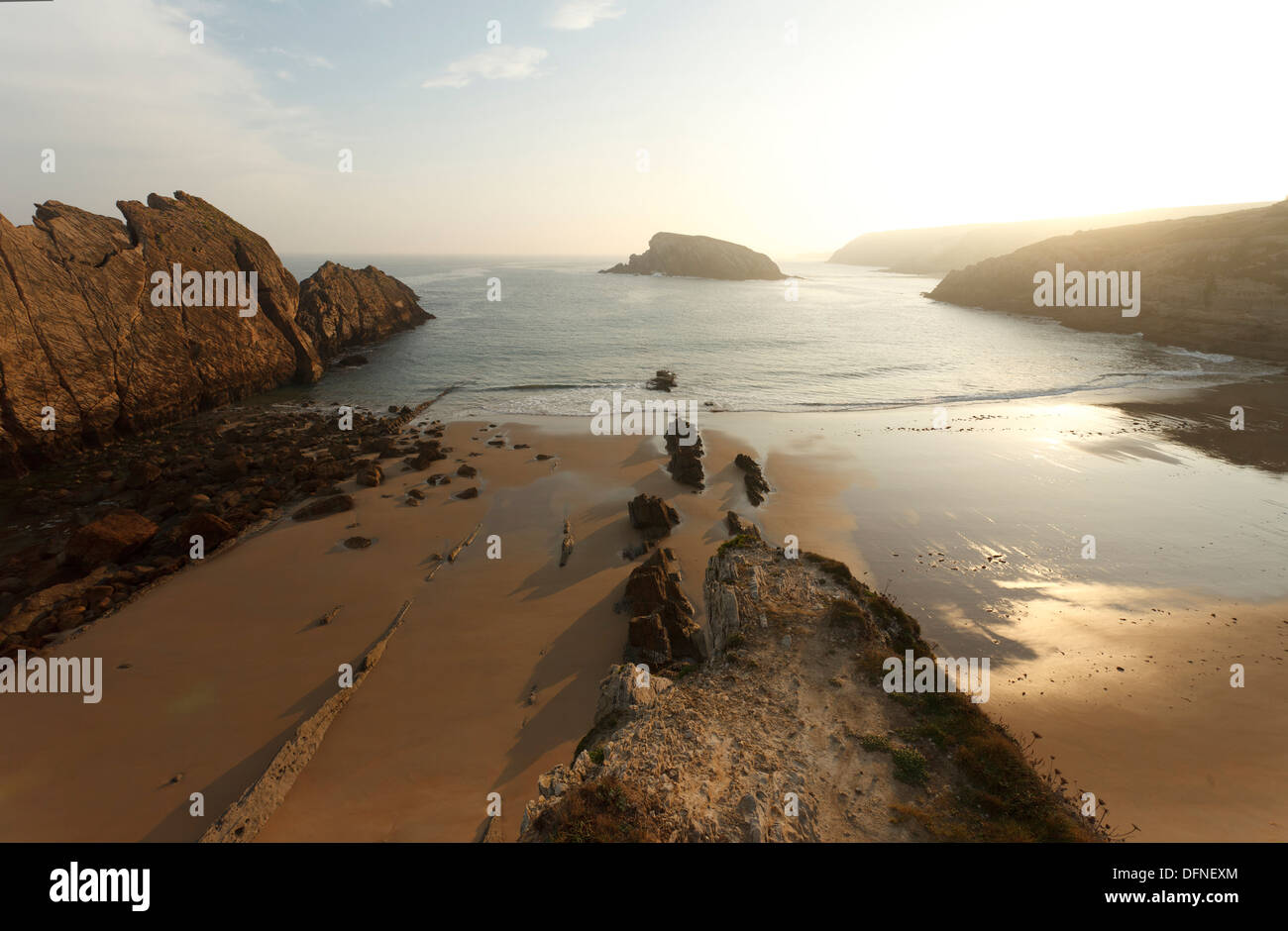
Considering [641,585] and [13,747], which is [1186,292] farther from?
[13,747]

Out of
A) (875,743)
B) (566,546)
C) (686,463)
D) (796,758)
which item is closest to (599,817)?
(796,758)

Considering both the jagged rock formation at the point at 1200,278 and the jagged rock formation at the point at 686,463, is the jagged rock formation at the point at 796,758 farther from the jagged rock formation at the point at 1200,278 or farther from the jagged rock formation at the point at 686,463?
the jagged rock formation at the point at 1200,278

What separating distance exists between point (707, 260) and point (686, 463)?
177 m

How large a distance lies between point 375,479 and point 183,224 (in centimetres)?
3293

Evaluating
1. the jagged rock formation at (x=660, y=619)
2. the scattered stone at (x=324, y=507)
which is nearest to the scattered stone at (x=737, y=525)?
the jagged rock formation at (x=660, y=619)

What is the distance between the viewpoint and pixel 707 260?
7264 inches

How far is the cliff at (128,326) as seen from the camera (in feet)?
87.2

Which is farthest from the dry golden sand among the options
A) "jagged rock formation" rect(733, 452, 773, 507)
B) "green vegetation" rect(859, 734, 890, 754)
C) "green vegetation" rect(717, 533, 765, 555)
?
"green vegetation" rect(859, 734, 890, 754)

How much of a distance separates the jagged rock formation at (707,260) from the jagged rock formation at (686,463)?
17002 centimetres

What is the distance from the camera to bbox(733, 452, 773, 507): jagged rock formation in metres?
24.2

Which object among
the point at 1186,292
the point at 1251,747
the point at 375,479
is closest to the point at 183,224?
the point at 375,479

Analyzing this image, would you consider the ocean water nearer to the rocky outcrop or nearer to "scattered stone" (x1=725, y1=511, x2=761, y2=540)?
the rocky outcrop

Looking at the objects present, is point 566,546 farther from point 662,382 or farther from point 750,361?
point 750,361

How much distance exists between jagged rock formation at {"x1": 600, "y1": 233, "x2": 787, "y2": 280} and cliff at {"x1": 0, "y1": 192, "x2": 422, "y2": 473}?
6234 inches
